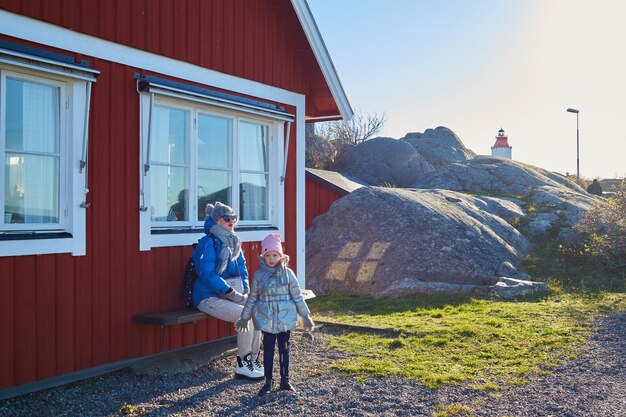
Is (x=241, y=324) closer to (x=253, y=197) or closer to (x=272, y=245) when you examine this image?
(x=272, y=245)

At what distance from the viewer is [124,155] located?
276 inches

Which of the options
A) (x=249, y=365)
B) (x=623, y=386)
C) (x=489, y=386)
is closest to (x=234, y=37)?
(x=249, y=365)

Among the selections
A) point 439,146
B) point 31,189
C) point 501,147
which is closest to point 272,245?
point 31,189

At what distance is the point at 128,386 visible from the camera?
6586 mm

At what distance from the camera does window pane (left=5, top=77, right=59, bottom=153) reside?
604 cm

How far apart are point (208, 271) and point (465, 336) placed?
3.83 m

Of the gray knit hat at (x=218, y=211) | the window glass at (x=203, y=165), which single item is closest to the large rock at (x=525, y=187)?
the window glass at (x=203, y=165)

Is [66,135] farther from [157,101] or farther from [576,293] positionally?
[576,293]

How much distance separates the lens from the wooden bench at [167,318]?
6.85m

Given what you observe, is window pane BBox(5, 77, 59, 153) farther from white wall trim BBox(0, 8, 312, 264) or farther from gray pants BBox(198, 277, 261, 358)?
gray pants BBox(198, 277, 261, 358)

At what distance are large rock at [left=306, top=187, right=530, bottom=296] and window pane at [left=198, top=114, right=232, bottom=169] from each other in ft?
19.0

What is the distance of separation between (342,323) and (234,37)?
4272mm

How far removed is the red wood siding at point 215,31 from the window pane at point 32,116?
0.65m

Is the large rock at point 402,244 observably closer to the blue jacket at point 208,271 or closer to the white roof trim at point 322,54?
the white roof trim at point 322,54
